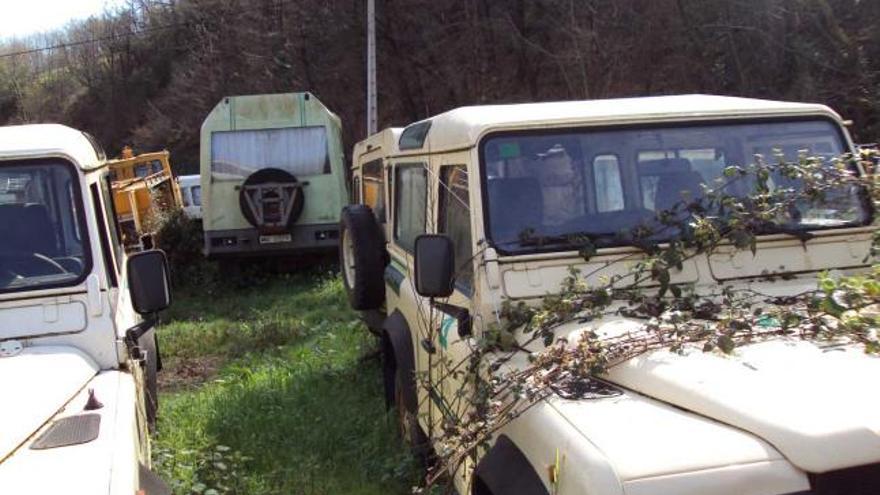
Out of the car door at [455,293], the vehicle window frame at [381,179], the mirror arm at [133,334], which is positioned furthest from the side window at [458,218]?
the vehicle window frame at [381,179]

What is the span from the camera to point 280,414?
242 inches

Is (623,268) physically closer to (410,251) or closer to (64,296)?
(410,251)

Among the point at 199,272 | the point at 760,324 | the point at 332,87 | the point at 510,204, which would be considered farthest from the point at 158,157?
the point at 760,324

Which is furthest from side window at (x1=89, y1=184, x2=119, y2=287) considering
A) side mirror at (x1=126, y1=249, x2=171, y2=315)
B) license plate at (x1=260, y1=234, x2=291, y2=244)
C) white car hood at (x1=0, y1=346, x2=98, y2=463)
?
license plate at (x1=260, y1=234, x2=291, y2=244)

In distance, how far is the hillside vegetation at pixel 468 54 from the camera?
1817 cm

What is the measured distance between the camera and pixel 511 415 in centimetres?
277

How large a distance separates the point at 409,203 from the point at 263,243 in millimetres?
7667

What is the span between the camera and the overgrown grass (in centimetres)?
493

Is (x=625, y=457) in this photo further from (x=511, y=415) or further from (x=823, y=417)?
(x=511, y=415)

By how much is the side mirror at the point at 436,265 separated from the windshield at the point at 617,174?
0.72 feet

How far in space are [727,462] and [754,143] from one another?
215 centimetres

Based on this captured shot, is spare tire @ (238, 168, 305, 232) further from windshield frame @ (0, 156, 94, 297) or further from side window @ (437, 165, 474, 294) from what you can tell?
windshield frame @ (0, 156, 94, 297)

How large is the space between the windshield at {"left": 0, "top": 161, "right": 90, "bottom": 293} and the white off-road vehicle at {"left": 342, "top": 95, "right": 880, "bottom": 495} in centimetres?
150

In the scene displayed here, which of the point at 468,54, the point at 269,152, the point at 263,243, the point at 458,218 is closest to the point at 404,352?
the point at 458,218
